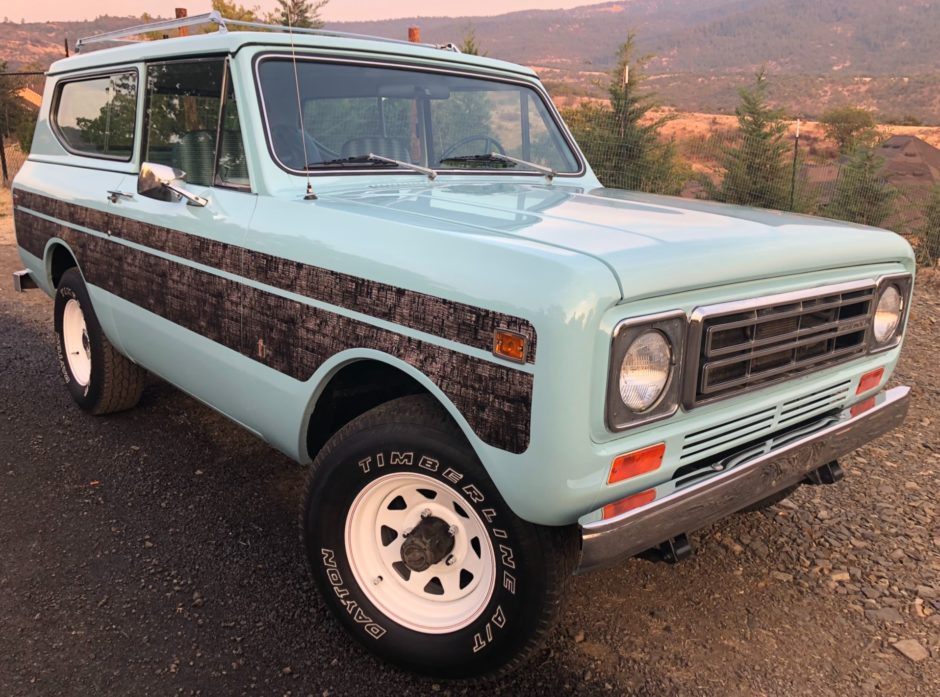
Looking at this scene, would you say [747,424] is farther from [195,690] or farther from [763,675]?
[195,690]

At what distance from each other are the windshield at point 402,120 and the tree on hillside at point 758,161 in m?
8.60

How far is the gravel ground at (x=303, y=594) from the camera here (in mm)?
2398

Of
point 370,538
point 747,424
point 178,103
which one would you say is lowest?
point 370,538

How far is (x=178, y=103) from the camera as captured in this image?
3.36m

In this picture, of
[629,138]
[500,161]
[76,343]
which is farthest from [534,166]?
[629,138]

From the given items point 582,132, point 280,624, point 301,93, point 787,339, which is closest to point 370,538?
point 280,624

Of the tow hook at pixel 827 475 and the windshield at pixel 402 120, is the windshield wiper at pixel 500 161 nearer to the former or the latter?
the windshield at pixel 402 120

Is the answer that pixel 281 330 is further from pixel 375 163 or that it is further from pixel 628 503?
pixel 628 503

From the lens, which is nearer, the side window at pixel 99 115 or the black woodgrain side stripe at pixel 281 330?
the black woodgrain side stripe at pixel 281 330

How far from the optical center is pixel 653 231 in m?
2.24

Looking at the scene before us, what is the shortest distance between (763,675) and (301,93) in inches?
102

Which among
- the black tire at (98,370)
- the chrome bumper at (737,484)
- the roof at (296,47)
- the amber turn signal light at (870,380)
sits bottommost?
the black tire at (98,370)

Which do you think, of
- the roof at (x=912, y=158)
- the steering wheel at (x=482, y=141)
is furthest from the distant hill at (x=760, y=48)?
the steering wheel at (x=482, y=141)

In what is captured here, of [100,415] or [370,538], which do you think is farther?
[100,415]
